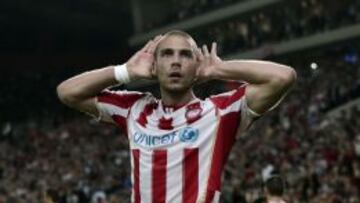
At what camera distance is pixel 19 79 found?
1534 inches

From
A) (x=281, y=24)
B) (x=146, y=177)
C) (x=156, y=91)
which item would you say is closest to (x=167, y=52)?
(x=146, y=177)

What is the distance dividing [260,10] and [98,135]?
10.0 meters

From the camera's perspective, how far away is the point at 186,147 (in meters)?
4.00

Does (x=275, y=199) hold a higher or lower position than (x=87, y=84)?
lower

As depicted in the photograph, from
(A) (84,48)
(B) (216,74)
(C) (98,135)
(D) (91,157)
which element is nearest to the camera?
(B) (216,74)

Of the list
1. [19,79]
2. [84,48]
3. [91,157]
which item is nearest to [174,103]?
[91,157]

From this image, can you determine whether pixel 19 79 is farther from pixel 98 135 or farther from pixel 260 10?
pixel 260 10

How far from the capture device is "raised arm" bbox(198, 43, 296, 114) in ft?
12.7

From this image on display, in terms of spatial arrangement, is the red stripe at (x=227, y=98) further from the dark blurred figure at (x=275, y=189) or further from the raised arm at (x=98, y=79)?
the dark blurred figure at (x=275, y=189)

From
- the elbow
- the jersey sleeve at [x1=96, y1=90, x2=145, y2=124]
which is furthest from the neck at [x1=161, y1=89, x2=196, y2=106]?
the elbow

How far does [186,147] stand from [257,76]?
50 cm

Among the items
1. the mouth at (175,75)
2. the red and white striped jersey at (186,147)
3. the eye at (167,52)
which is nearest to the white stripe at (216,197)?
the red and white striped jersey at (186,147)

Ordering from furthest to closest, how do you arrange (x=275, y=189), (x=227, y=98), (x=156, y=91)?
(x=156, y=91), (x=275, y=189), (x=227, y=98)

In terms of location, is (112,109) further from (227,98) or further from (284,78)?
(284,78)
